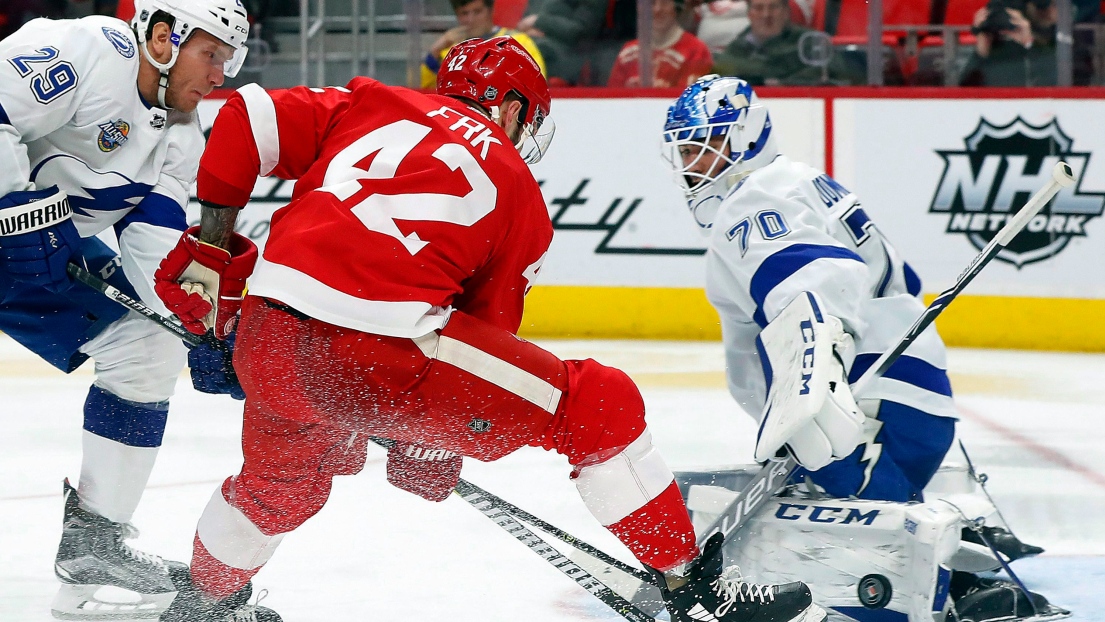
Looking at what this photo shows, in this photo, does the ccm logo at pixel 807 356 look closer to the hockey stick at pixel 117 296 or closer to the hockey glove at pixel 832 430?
the hockey glove at pixel 832 430

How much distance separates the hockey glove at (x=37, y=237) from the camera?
2.29m

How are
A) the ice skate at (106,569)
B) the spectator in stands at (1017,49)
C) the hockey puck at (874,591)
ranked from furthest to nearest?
the spectator in stands at (1017,49), the ice skate at (106,569), the hockey puck at (874,591)

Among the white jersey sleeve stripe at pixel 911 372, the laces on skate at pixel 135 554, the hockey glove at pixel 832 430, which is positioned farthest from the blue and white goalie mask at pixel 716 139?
the laces on skate at pixel 135 554

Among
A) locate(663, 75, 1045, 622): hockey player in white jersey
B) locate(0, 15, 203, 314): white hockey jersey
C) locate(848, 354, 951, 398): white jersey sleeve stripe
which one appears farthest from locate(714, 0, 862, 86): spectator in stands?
locate(0, 15, 203, 314): white hockey jersey

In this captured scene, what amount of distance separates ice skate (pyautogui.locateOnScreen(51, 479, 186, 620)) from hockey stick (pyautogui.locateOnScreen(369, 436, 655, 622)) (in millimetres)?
632

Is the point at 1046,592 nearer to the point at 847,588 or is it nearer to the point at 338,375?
the point at 847,588

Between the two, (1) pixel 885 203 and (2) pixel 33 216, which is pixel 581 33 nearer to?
(1) pixel 885 203

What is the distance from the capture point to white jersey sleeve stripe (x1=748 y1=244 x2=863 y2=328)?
2.25 m

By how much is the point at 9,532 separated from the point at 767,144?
5.82 feet

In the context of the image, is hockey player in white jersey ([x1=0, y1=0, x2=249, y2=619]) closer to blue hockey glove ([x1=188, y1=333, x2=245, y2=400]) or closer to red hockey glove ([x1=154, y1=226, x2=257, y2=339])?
blue hockey glove ([x1=188, y1=333, x2=245, y2=400])

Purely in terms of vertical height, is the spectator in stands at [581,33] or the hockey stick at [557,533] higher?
the spectator in stands at [581,33]

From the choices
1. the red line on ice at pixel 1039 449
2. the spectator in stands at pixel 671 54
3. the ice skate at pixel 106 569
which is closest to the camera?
the ice skate at pixel 106 569

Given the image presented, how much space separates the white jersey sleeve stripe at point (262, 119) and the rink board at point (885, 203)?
3.32 metres

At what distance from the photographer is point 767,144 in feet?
8.42
